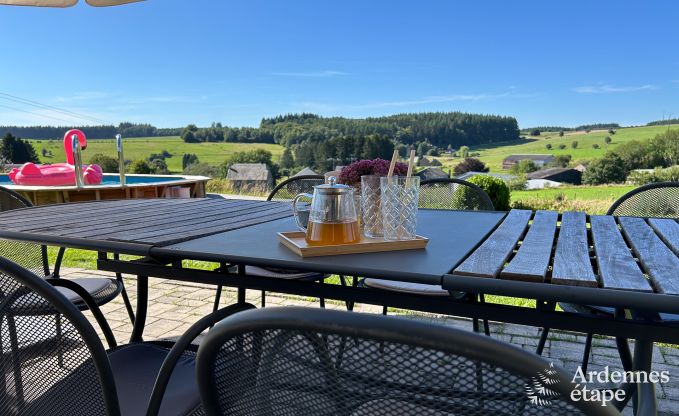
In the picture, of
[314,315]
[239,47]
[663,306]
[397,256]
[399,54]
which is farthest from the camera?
[239,47]

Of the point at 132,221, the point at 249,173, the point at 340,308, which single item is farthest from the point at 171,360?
the point at 249,173

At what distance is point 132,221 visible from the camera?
1.55m

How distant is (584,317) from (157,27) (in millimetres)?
40189

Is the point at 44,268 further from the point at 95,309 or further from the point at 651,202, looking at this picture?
the point at 651,202

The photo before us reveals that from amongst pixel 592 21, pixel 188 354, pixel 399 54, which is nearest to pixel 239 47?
pixel 399 54

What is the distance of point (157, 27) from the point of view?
117ft

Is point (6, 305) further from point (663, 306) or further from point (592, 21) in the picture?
point (592, 21)

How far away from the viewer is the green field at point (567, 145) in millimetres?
13010

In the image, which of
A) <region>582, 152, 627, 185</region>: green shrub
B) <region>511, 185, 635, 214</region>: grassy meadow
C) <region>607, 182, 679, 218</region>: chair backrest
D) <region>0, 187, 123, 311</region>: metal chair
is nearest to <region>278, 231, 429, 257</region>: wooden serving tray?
<region>0, 187, 123, 311</region>: metal chair

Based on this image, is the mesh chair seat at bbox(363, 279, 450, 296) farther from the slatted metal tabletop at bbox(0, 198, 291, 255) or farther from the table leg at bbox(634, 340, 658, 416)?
the table leg at bbox(634, 340, 658, 416)

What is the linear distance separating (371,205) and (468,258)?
0.32 meters

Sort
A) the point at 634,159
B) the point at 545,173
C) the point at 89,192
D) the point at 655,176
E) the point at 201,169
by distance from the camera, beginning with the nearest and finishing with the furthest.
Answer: the point at 89,192
the point at 655,176
the point at 634,159
the point at 545,173
the point at 201,169

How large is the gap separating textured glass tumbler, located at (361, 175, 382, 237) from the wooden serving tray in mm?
38

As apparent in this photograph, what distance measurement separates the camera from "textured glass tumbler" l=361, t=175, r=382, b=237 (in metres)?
1.23
